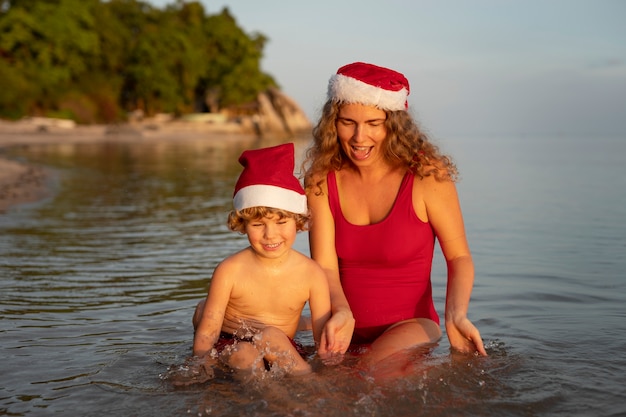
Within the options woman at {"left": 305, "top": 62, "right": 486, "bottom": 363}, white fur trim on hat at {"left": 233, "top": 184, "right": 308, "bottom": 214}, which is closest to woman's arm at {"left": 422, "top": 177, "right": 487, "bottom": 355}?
woman at {"left": 305, "top": 62, "right": 486, "bottom": 363}

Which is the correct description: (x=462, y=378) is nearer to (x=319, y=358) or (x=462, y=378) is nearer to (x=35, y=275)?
(x=319, y=358)

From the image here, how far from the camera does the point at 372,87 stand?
4129 mm

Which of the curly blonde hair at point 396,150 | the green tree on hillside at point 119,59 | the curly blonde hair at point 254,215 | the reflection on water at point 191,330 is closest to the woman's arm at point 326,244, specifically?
the curly blonde hair at point 396,150

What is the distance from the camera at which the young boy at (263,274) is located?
391 cm

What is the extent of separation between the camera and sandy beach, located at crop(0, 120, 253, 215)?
12.7 meters

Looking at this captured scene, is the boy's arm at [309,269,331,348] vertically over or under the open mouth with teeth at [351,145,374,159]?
under

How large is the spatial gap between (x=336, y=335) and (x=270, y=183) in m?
0.83

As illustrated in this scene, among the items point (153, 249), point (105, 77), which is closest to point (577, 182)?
point (153, 249)

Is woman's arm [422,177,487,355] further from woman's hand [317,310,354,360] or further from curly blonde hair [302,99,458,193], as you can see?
woman's hand [317,310,354,360]

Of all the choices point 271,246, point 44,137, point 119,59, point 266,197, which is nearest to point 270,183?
point 266,197

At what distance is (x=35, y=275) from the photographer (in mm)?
6547

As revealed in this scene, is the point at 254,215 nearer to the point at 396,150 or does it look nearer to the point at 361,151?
the point at 361,151

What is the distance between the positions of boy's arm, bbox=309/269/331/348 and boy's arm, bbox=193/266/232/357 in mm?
444

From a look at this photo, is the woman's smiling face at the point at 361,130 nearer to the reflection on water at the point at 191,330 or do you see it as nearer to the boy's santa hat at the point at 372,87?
the boy's santa hat at the point at 372,87
